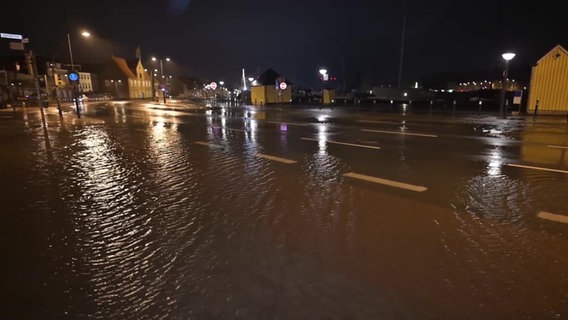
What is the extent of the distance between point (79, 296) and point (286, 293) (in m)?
1.94

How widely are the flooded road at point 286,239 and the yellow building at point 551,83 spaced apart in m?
20.5

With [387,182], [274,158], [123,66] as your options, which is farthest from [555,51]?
[123,66]

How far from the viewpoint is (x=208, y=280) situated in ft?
11.4

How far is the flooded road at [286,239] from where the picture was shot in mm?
3129

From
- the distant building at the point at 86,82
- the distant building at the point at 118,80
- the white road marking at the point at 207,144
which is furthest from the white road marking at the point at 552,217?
the distant building at the point at 118,80

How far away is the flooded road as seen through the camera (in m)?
3.13

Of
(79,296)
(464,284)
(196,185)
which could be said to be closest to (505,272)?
(464,284)

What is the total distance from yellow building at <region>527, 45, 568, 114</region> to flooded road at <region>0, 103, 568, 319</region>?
2054cm

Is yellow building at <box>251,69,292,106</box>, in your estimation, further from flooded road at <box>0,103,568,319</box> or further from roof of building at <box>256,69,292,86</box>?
flooded road at <box>0,103,568,319</box>

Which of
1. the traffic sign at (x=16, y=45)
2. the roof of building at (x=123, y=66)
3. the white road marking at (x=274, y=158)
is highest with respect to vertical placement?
the roof of building at (x=123, y=66)

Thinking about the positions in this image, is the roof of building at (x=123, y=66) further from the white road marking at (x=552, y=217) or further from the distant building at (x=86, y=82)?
the white road marking at (x=552, y=217)

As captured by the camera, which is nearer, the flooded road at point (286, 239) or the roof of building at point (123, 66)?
the flooded road at point (286, 239)

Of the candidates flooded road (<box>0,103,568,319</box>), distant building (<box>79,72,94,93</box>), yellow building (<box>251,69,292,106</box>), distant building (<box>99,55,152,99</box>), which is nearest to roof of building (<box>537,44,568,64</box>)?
flooded road (<box>0,103,568,319</box>)

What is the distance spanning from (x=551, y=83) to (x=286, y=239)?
2890 centimetres
